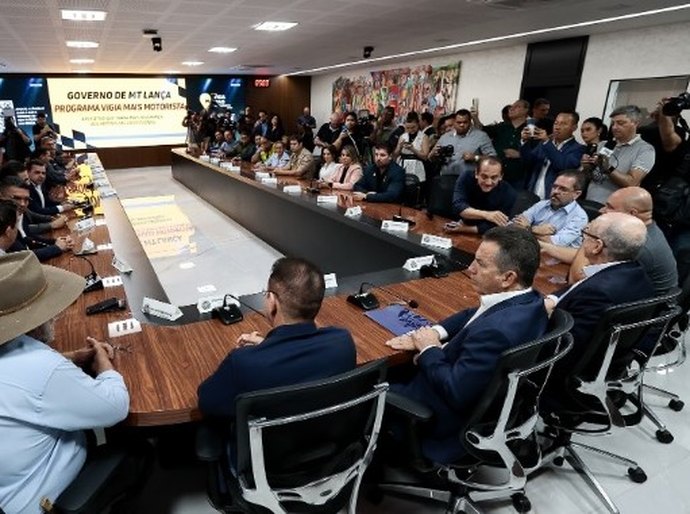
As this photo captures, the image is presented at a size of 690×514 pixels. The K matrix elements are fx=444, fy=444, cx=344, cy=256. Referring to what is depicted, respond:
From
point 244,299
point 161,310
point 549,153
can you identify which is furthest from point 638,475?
point 549,153

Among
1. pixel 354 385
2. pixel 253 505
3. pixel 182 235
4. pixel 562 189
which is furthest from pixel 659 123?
pixel 182 235

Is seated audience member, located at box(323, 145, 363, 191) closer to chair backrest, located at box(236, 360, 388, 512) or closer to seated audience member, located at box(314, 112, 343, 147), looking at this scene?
seated audience member, located at box(314, 112, 343, 147)

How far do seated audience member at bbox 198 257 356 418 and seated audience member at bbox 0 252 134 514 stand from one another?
10.2 inches

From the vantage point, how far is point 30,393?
3.06 feet

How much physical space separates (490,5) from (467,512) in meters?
4.20

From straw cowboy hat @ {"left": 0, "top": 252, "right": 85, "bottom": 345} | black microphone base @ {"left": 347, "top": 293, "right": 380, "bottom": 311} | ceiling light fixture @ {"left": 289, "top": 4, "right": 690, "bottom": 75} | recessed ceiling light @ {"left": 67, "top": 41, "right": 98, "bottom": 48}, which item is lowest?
black microphone base @ {"left": 347, "top": 293, "right": 380, "bottom": 311}

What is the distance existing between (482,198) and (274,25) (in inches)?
144

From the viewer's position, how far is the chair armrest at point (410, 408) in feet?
4.00

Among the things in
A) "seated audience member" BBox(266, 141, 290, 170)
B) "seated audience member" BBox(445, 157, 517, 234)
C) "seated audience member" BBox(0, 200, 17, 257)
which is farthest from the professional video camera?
"seated audience member" BBox(266, 141, 290, 170)

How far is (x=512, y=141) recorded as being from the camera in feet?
13.9

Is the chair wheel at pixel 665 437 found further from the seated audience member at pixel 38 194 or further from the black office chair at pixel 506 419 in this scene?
the seated audience member at pixel 38 194

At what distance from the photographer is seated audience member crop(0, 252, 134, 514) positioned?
0.93 metres

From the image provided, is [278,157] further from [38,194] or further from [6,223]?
[6,223]

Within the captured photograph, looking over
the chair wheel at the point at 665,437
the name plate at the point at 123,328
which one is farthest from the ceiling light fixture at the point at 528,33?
the name plate at the point at 123,328
